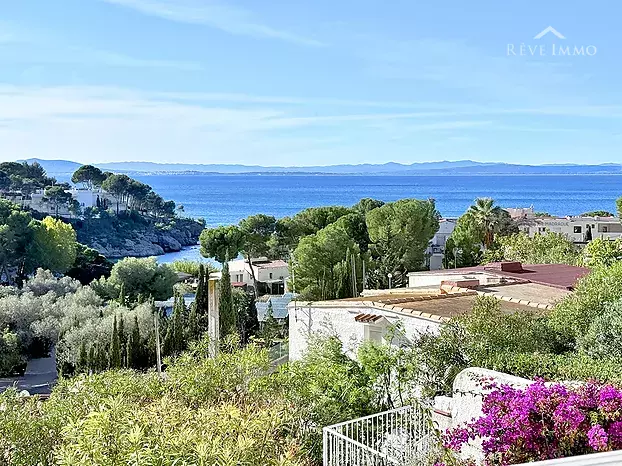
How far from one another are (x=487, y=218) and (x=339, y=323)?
2448 cm

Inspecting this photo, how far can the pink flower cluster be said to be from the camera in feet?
15.4

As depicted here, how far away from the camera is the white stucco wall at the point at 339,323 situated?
32.0ft

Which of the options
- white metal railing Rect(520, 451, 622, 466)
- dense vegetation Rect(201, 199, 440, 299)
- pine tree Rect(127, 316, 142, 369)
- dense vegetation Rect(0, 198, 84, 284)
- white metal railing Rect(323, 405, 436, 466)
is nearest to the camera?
white metal railing Rect(520, 451, 622, 466)

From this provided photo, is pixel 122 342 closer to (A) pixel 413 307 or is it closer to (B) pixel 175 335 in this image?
(B) pixel 175 335

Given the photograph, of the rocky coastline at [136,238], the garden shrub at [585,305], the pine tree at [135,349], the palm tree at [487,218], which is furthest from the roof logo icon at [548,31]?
the rocky coastline at [136,238]

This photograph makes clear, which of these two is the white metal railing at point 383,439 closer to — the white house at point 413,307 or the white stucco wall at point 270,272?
the white house at point 413,307

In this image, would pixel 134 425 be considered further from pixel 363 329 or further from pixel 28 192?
pixel 28 192

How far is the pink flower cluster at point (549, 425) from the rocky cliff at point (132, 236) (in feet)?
256

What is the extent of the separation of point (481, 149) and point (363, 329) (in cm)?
8280

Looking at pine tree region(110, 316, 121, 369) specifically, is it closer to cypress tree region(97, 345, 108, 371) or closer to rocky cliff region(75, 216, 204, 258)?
cypress tree region(97, 345, 108, 371)

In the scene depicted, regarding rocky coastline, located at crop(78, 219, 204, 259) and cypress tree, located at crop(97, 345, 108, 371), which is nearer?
cypress tree, located at crop(97, 345, 108, 371)

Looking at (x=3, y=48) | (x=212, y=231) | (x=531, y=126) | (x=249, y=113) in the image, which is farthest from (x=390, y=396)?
(x=531, y=126)

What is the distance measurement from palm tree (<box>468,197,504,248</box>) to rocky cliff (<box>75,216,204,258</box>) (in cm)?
5454

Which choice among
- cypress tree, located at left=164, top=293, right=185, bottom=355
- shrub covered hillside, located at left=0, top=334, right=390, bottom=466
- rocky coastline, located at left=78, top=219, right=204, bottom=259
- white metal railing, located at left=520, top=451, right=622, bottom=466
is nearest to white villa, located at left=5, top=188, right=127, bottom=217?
rocky coastline, located at left=78, top=219, right=204, bottom=259
